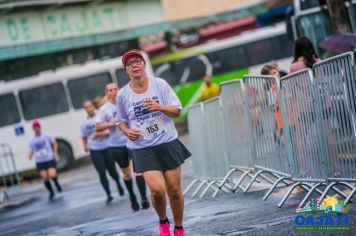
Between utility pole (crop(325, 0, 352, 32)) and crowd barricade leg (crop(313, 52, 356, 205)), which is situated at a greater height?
utility pole (crop(325, 0, 352, 32))

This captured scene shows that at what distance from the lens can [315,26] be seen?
67.8 ft

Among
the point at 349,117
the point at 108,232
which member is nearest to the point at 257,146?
the point at 108,232

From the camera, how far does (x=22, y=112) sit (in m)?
29.2

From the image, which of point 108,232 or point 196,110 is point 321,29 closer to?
point 196,110

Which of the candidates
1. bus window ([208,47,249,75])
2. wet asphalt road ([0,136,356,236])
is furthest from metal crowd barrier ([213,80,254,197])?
bus window ([208,47,249,75])

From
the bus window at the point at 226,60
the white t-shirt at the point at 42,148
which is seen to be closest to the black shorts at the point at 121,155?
the white t-shirt at the point at 42,148

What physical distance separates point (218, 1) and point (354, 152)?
3657 centimetres

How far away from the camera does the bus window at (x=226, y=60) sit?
35.7 meters

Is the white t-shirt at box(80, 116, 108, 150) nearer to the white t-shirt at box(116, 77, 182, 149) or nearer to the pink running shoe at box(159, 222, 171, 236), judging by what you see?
the white t-shirt at box(116, 77, 182, 149)

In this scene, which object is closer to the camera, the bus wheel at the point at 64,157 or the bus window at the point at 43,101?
the bus wheel at the point at 64,157

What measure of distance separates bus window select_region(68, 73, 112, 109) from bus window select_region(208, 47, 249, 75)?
640 cm

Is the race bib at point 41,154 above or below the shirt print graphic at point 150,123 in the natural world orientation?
below

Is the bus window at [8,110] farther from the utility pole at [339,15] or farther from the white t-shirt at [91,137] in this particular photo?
the utility pole at [339,15]

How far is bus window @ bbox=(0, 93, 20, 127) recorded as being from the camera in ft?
94.1
